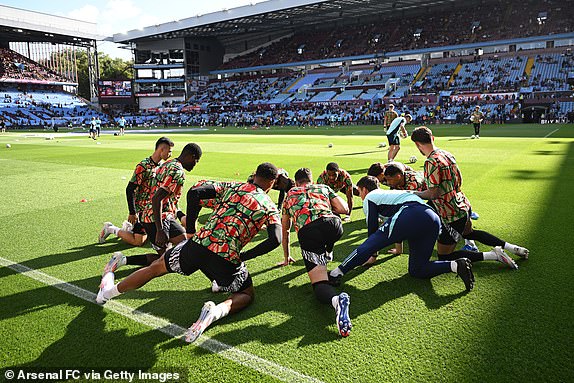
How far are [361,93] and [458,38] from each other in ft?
48.1

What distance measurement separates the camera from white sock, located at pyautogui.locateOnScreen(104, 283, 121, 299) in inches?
181

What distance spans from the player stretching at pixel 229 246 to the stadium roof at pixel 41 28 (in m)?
80.9

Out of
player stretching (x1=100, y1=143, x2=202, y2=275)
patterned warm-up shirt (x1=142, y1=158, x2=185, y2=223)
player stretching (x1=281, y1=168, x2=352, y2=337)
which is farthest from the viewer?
patterned warm-up shirt (x1=142, y1=158, x2=185, y2=223)

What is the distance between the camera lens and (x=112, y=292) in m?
4.60

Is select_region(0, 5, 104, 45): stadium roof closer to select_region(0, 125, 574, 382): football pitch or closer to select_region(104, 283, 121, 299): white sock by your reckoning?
select_region(0, 125, 574, 382): football pitch

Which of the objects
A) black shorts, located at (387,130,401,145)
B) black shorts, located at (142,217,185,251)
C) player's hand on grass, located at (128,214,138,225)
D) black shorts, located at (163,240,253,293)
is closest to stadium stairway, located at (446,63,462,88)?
black shorts, located at (387,130,401,145)

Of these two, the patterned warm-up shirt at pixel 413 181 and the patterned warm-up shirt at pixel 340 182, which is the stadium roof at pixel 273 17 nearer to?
the patterned warm-up shirt at pixel 340 182

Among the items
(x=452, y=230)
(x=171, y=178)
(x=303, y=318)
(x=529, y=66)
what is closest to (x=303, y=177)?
(x=171, y=178)

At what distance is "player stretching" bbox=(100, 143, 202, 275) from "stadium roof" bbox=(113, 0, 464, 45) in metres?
53.9

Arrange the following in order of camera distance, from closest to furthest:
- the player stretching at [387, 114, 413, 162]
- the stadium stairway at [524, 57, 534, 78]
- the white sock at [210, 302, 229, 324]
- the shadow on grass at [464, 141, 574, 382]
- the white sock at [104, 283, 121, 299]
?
1. the shadow on grass at [464, 141, 574, 382]
2. the white sock at [210, 302, 229, 324]
3. the white sock at [104, 283, 121, 299]
4. the player stretching at [387, 114, 413, 162]
5. the stadium stairway at [524, 57, 534, 78]

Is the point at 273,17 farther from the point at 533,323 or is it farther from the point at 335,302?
the point at 533,323

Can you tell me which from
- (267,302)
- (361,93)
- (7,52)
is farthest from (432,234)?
(7,52)

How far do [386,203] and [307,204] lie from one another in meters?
0.96

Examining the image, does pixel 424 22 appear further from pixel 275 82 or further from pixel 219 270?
pixel 219 270
